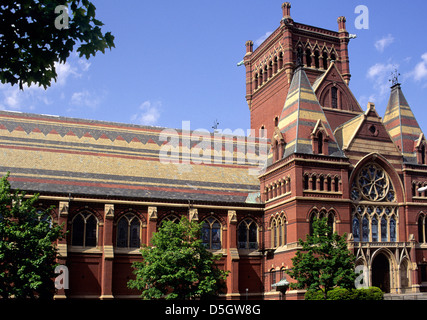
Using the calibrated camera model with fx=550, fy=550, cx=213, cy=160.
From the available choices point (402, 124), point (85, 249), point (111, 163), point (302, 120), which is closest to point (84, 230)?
point (85, 249)

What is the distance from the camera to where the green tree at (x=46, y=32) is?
13.1 metres

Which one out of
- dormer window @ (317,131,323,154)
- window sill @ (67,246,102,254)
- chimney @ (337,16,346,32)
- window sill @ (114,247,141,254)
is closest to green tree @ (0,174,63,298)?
window sill @ (67,246,102,254)

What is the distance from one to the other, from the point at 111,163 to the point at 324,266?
88.0 ft

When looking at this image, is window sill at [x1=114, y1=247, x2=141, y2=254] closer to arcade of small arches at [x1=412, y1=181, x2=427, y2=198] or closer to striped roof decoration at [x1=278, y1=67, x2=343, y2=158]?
striped roof decoration at [x1=278, y1=67, x2=343, y2=158]

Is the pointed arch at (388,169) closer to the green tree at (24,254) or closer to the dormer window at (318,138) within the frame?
the dormer window at (318,138)

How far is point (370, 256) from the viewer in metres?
51.9

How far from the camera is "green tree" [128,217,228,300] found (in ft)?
144

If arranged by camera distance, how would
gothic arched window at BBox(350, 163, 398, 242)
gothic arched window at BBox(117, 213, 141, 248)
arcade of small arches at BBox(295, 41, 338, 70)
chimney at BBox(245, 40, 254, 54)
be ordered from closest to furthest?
gothic arched window at BBox(350, 163, 398, 242), gothic arched window at BBox(117, 213, 141, 248), arcade of small arches at BBox(295, 41, 338, 70), chimney at BBox(245, 40, 254, 54)

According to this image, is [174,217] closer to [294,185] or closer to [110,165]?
[110,165]

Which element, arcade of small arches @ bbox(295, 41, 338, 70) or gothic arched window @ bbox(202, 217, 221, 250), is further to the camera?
arcade of small arches @ bbox(295, 41, 338, 70)

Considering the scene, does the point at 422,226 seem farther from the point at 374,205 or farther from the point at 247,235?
the point at 247,235

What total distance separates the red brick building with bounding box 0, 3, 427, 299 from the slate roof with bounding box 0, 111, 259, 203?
15 cm
